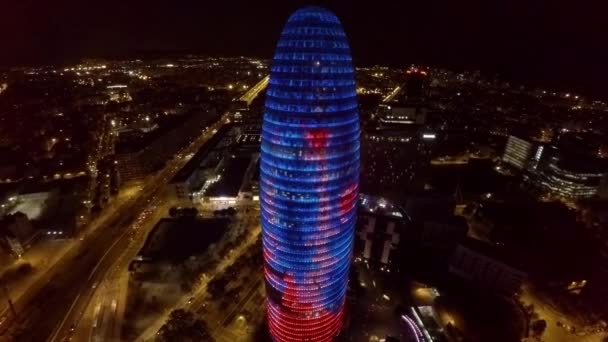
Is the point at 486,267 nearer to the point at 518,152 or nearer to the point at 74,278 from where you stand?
the point at 518,152

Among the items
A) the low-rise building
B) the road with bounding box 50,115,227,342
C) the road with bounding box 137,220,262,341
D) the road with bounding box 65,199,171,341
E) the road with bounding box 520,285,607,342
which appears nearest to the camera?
the road with bounding box 65,199,171,341

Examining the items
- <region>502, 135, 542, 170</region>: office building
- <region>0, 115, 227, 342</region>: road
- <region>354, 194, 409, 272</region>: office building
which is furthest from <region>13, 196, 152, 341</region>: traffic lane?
<region>502, 135, 542, 170</region>: office building

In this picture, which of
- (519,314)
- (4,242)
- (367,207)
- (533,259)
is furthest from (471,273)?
(4,242)

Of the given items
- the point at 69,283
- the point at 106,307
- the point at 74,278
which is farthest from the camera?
the point at 74,278

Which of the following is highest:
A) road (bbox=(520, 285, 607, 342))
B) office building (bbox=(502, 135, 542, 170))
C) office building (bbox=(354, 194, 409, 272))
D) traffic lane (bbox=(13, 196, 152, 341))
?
office building (bbox=(502, 135, 542, 170))

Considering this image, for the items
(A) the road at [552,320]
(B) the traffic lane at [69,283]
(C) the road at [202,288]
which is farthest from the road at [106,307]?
(A) the road at [552,320]

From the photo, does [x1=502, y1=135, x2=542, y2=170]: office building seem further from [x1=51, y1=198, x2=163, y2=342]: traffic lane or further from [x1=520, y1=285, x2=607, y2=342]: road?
[x1=51, y1=198, x2=163, y2=342]: traffic lane

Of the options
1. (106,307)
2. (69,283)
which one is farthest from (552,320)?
(69,283)
